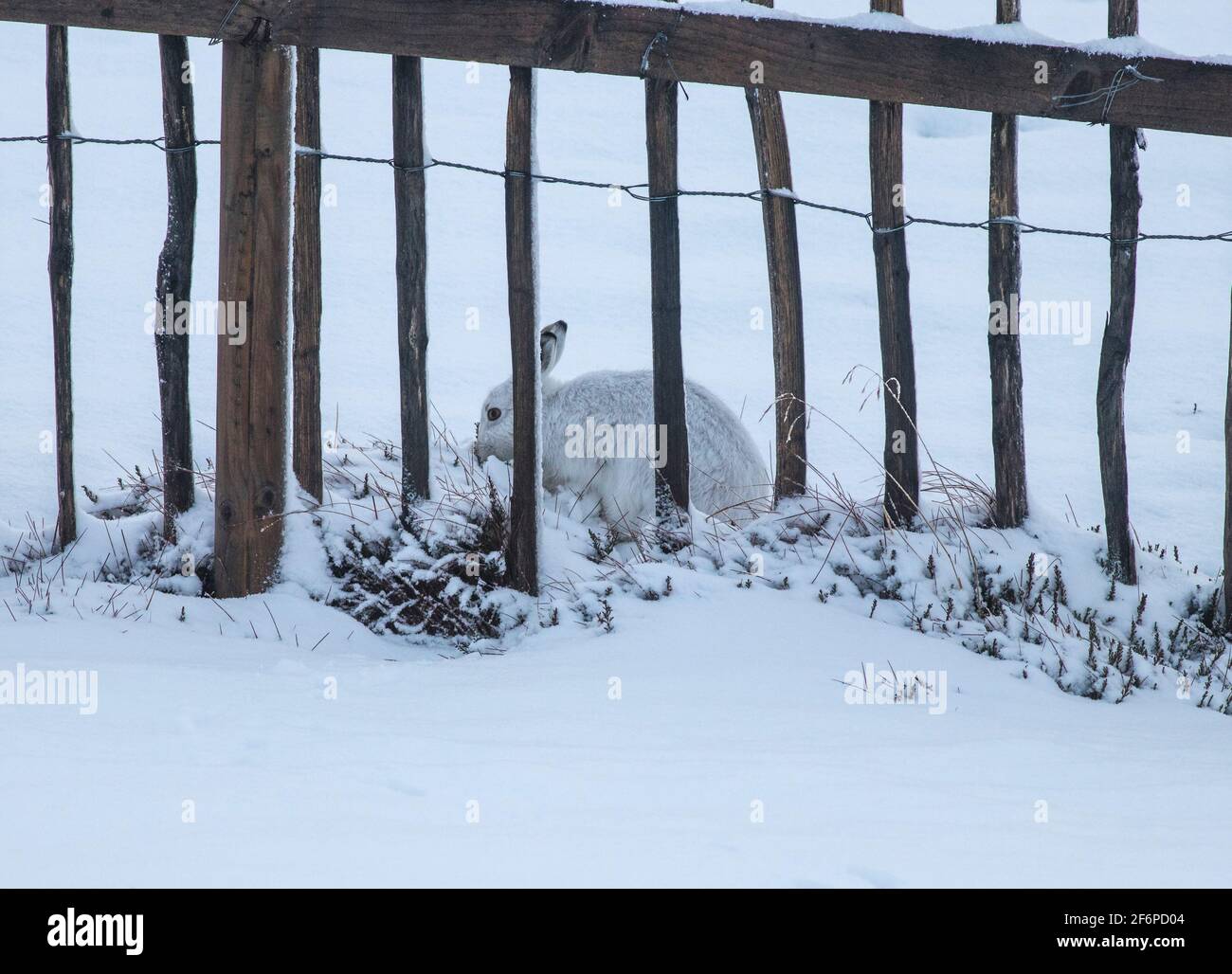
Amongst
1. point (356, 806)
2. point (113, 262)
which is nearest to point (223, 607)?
point (356, 806)

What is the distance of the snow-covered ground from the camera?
240cm

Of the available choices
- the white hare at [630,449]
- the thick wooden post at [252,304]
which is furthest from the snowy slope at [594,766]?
the white hare at [630,449]

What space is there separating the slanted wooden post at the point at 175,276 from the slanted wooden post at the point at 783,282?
2.28 m

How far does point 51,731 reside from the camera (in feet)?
9.98

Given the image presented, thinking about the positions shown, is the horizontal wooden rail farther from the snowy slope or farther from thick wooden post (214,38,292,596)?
the snowy slope

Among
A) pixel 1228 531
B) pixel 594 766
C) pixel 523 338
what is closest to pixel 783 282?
pixel 523 338

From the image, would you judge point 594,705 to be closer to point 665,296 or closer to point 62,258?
point 665,296

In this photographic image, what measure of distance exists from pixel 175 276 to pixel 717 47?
7.59 feet

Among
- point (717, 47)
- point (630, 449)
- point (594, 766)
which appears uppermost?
point (717, 47)

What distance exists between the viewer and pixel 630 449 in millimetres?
5449

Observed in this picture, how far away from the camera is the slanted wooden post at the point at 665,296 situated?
487 centimetres

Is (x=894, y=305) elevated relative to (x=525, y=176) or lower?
lower

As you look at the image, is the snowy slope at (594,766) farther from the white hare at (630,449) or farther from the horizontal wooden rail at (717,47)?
the horizontal wooden rail at (717,47)

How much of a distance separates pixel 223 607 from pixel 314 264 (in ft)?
4.69
